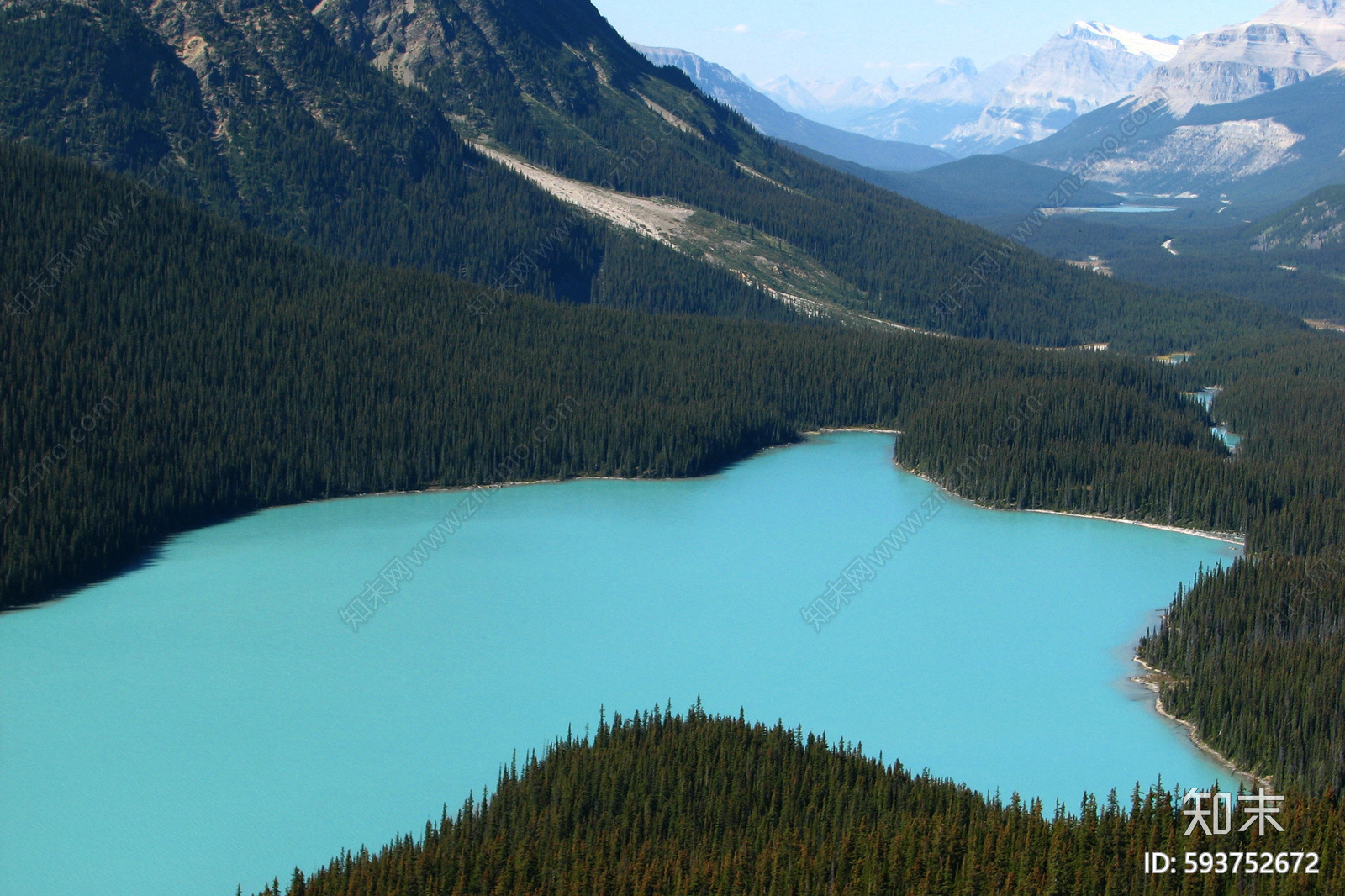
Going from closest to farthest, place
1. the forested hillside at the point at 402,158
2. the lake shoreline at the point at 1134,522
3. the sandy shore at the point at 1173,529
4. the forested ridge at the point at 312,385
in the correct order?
the forested ridge at the point at 312,385 → the sandy shore at the point at 1173,529 → the lake shoreline at the point at 1134,522 → the forested hillside at the point at 402,158

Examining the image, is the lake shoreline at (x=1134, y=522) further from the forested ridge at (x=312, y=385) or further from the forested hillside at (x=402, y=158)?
the forested hillside at (x=402, y=158)

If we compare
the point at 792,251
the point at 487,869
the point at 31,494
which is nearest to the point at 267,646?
the point at 31,494

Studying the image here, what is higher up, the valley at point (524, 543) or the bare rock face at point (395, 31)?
the bare rock face at point (395, 31)

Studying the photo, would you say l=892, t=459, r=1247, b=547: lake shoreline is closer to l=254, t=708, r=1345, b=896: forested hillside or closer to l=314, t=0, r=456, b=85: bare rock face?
l=254, t=708, r=1345, b=896: forested hillside

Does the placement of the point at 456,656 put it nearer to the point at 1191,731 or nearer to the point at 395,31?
the point at 1191,731

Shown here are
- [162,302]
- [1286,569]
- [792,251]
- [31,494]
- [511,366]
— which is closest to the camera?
[1286,569]

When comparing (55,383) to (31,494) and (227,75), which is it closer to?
(31,494)

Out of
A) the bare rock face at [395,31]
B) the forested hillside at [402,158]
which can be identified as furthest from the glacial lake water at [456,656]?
the bare rock face at [395,31]
